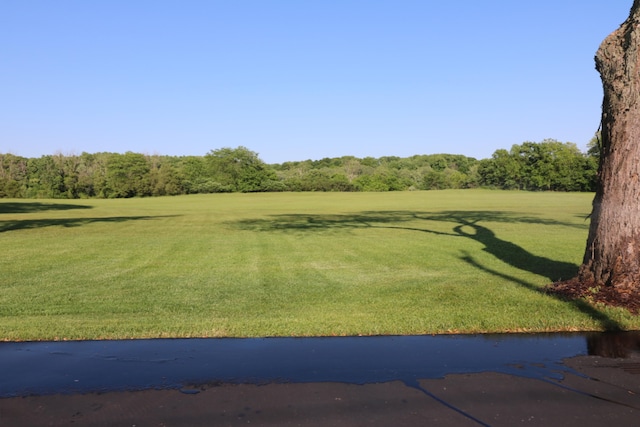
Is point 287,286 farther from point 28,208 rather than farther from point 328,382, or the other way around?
point 28,208

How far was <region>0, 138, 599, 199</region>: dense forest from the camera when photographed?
104000 millimetres

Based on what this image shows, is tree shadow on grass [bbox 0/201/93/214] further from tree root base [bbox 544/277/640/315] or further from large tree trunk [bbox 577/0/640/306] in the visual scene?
large tree trunk [bbox 577/0/640/306]

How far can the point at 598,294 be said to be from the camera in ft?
29.7

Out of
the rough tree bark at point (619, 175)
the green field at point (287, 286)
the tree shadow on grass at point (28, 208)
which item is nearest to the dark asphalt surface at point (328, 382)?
the green field at point (287, 286)

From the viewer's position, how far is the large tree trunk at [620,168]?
888 cm

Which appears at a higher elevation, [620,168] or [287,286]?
[620,168]

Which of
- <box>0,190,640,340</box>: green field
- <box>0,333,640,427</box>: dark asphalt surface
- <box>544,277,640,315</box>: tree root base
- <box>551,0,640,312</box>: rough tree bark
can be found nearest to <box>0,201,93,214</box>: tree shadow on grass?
<box>0,190,640,340</box>: green field

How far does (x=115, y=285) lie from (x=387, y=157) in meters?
170

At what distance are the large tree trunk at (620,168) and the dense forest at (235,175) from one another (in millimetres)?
100770

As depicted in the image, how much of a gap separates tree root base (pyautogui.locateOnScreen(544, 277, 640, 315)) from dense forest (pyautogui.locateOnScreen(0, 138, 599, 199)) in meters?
100

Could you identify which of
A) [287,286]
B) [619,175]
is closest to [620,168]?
[619,175]

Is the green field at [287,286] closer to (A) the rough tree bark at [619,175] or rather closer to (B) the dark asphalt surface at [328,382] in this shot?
(B) the dark asphalt surface at [328,382]

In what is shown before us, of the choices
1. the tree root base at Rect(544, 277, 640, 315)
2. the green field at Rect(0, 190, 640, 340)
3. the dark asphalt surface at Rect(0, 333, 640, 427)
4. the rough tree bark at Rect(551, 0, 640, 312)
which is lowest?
the green field at Rect(0, 190, 640, 340)

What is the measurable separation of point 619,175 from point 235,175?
12294cm
